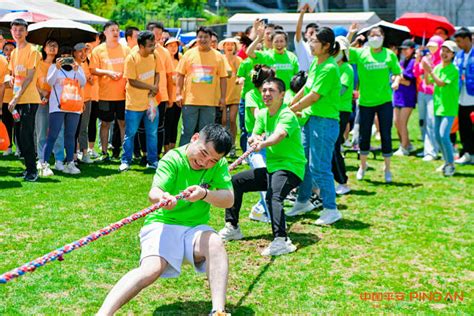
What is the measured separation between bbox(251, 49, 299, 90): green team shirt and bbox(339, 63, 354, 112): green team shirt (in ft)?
2.77

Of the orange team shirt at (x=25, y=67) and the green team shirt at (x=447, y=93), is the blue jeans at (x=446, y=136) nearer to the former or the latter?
the green team shirt at (x=447, y=93)

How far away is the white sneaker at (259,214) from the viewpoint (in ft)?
24.5

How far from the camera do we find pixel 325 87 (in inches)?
281

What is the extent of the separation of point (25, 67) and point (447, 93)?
19.8ft

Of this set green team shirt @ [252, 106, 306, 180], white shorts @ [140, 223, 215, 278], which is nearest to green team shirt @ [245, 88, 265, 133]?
green team shirt @ [252, 106, 306, 180]

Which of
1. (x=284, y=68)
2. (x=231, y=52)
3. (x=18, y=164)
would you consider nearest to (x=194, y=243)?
(x=284, y=68)

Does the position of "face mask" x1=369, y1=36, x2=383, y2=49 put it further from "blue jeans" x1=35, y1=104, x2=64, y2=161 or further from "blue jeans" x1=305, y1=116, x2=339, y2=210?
"blue jeans" x1=35, y1=104, x2=64, y2=161

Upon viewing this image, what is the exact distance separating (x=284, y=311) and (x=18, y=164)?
6.87m

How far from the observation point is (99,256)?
593 centimetres

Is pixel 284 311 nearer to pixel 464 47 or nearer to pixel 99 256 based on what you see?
pixel 99 256

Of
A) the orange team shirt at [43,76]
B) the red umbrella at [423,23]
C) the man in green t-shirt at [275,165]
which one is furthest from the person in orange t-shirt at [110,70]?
the red umbrella at [423,23]

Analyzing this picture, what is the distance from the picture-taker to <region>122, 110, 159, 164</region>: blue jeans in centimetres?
1020

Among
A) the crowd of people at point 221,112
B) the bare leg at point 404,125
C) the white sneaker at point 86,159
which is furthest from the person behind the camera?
the bare leg at point 404,125

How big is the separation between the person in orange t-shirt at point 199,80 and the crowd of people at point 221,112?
0.7 inches
